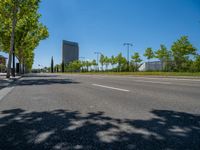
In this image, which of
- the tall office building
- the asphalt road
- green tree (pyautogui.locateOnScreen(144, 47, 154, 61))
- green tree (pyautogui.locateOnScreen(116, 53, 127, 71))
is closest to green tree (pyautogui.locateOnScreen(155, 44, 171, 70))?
green tree (pyautogui.locateOnScreen(144, 47, 154, 61))

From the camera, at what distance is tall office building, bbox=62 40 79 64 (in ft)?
616

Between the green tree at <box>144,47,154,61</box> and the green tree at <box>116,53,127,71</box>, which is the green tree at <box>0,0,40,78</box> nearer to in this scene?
the green tree at <box>144,47,154,61</box>

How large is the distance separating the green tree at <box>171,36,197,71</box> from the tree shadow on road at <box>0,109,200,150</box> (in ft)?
156

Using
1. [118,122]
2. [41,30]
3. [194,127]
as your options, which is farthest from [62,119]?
[41,30]

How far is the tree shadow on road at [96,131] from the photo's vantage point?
2865 millimetres

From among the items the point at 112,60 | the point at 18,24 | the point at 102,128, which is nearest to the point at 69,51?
the point at 112,60

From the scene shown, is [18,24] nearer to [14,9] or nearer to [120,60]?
[14,9]

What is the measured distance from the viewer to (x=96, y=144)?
2.88 meters

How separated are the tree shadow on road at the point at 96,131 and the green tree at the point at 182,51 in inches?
1877

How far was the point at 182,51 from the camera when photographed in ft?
162

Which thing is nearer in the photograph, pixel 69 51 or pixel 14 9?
pixel 14 9

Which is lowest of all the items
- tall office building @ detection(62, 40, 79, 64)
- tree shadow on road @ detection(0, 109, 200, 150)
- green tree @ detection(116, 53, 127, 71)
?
tree shadow on road @ detection(0, 109, 200, 150)

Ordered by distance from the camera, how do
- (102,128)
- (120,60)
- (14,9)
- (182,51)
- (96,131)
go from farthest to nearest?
1. (120,60)
2. (182,51)
3. (14,9)
4. (102,128)
5. (96,131)

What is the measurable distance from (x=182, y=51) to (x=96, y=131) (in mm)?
49800
